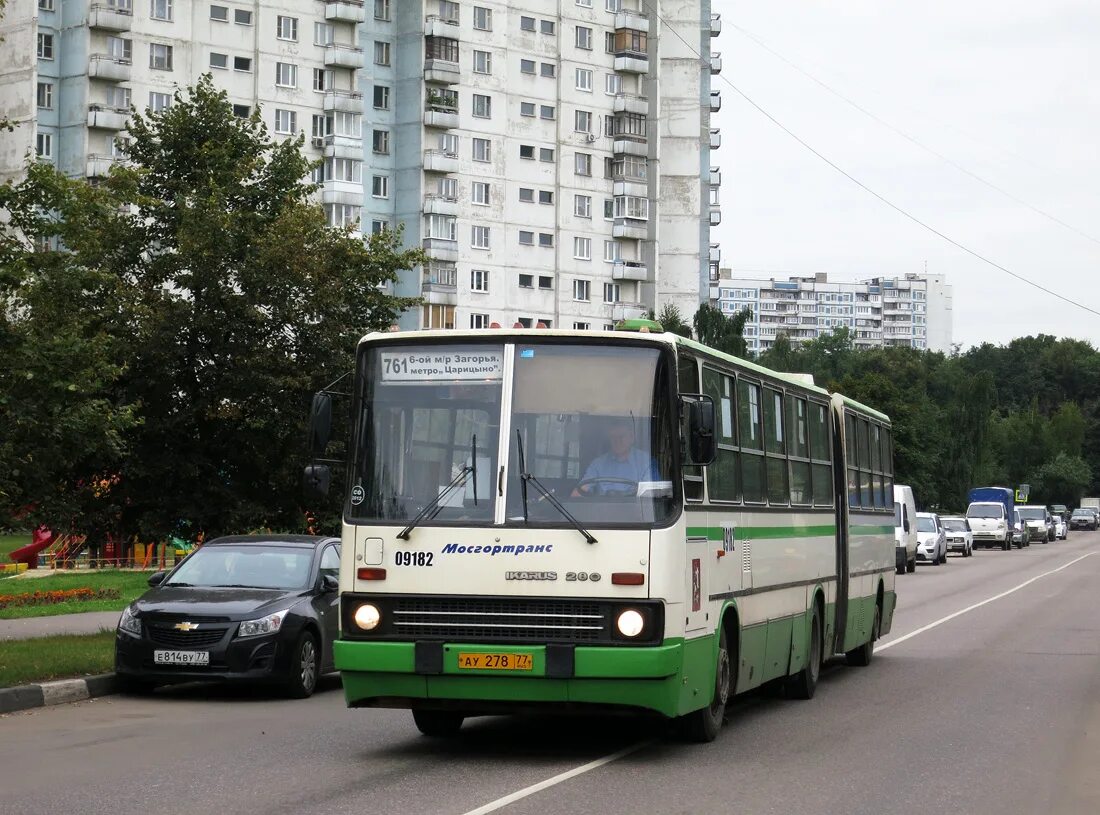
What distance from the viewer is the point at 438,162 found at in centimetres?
9794

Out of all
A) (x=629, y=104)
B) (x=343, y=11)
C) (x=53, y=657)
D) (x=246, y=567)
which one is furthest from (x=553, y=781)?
(x=629, y=104)

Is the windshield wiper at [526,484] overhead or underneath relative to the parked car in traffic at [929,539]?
overhead

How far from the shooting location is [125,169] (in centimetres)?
2503

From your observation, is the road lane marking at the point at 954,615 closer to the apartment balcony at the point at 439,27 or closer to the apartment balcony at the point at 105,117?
the apartment balcony at the point at 105,117

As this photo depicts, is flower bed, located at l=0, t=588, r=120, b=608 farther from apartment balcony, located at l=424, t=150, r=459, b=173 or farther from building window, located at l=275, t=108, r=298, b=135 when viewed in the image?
apartment balcony, located at l=424, t=150, r=459, b=173

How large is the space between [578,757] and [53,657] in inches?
315

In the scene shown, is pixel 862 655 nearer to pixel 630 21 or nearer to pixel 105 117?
pixel 105 117

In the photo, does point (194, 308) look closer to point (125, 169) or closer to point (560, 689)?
point (125, 169)

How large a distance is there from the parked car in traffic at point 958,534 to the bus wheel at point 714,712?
5967 centimetres

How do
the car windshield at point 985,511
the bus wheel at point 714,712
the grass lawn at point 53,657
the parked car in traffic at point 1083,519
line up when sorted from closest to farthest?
the bus wheel at point 714,712
the grass lawn at point 53,657
the car windshield at point 985,511
the parked car in traffic at point 1083,519

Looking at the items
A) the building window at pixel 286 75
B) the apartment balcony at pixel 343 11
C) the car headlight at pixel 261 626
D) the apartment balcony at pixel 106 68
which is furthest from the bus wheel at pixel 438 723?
the apartment balcony at pixel 343 11

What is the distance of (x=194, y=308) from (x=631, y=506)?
14.5 meters

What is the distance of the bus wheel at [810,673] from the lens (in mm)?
16781

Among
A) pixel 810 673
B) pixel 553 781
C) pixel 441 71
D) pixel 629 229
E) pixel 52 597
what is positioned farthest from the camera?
pixel 629 229
